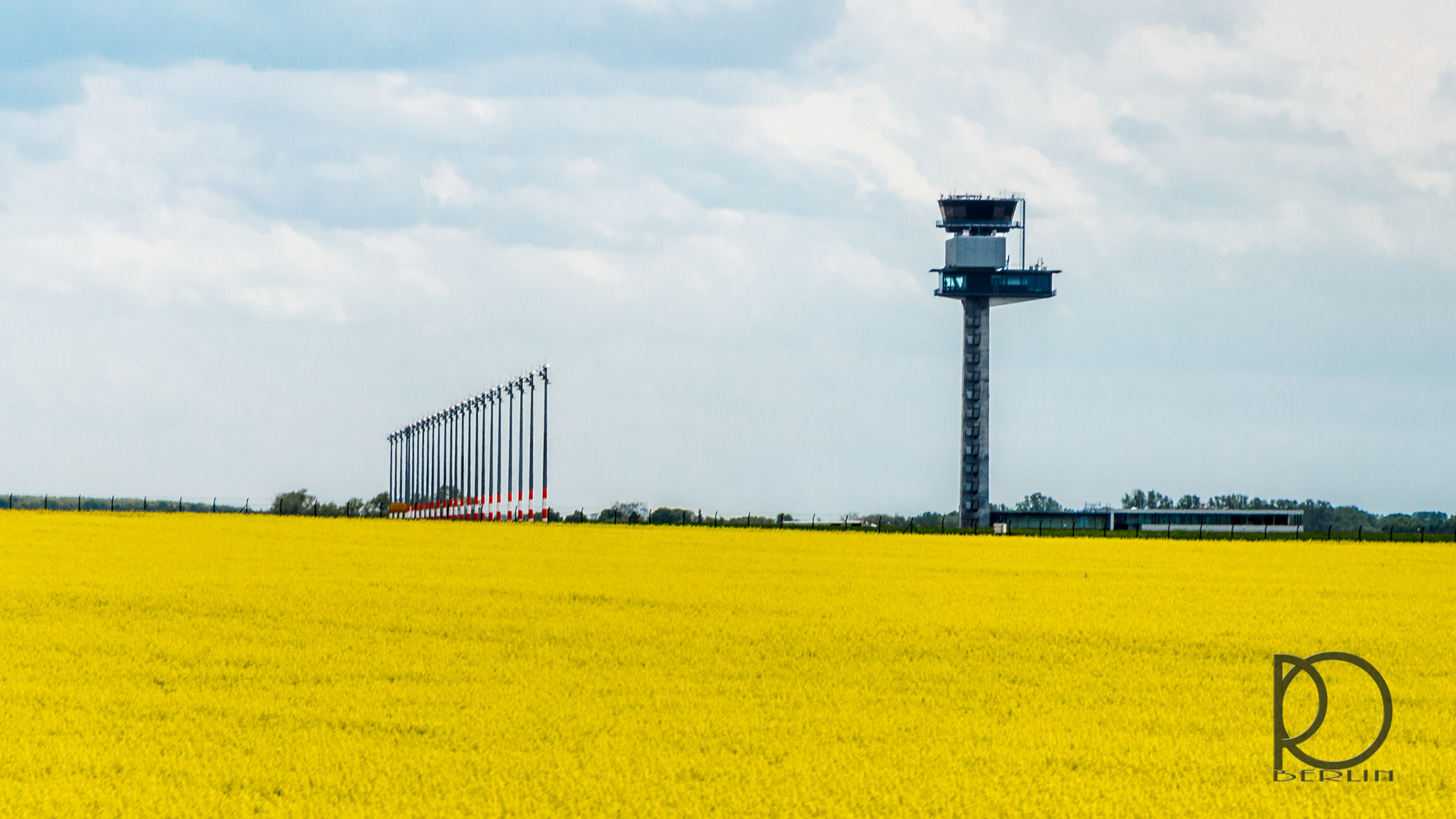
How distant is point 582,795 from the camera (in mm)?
14070

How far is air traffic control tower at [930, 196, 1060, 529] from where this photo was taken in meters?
159

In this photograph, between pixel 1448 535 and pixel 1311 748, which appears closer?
pixel 1311 748

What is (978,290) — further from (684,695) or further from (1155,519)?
(684,695)

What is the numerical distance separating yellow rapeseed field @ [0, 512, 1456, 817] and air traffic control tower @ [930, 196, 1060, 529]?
380 feet

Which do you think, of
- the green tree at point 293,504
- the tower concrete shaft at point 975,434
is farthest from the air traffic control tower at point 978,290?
the green tree at point 293,504

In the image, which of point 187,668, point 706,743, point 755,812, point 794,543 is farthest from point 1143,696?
point 794,543

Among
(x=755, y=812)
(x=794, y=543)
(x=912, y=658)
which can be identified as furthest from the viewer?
(x=794, y=543)

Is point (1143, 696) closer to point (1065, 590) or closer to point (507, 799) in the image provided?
point (507, 799)

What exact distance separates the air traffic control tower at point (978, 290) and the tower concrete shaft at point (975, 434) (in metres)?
0.08

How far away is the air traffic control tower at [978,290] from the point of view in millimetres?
159250

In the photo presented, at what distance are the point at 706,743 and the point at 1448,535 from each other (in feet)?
346

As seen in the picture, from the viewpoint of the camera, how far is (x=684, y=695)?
19.7m

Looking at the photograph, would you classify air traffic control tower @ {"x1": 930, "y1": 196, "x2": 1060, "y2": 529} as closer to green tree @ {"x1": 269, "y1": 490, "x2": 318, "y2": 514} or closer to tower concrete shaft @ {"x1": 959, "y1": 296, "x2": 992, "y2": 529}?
tower concrete shaft @ {"x1": 959, "y1": 296, "x2": 992, "y2": 529}

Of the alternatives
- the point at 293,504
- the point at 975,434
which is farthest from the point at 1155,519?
the point at 293,504
